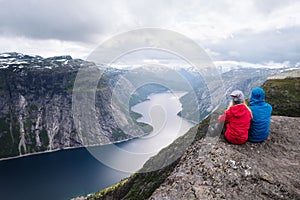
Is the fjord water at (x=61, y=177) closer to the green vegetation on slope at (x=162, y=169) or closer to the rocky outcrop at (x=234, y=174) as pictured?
the green vegetation on slope at (x=162, y=169)

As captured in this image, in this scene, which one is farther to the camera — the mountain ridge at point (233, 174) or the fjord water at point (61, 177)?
the fjord water at point (61, 177)

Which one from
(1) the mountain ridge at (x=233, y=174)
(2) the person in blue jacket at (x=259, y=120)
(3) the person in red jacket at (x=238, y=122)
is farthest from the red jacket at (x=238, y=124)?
(2) the person in blue jacket at (x=259, y=120)

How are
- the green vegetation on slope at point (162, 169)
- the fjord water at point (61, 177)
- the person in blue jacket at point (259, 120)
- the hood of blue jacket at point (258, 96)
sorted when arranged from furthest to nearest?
the fjord water at point (61, 177), the green vegetation on slope at point (162, 169), the hood of blue jacket at point (258, 96), the person in blue jacket at point (259, 120)

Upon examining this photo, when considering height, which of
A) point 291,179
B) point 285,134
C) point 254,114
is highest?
point 254,114

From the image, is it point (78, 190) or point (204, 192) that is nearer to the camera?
point (204, 192)

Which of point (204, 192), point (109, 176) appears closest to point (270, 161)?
point (204, 192)

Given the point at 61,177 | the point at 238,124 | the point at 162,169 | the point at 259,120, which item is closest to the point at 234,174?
the point at 238,124

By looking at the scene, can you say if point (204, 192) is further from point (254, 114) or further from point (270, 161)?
point (254, 114)
